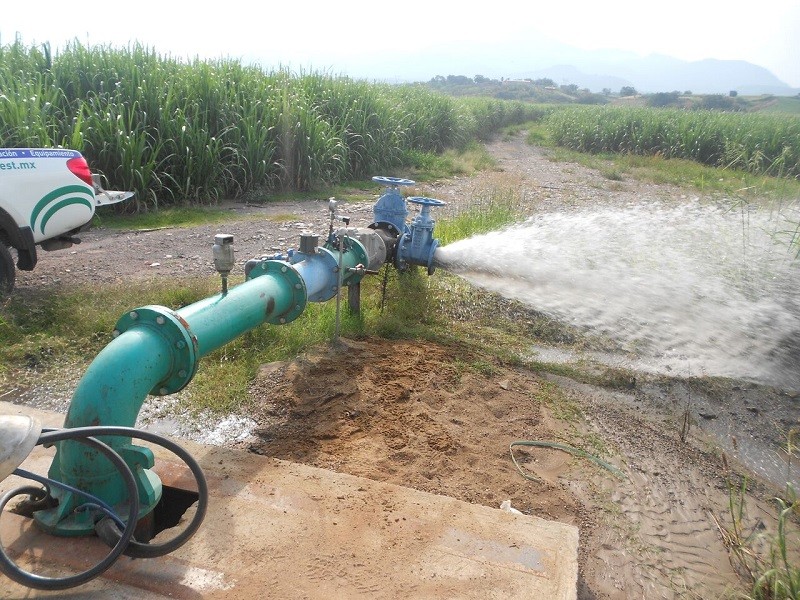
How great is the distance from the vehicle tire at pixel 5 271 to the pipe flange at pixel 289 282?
2747 mm

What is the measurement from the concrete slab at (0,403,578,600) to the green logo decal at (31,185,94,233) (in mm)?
3041

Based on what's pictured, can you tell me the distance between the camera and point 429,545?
2.21 metres

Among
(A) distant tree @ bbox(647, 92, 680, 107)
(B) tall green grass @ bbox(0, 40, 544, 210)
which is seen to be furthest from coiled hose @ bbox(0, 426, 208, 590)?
(A) distant tree @ bbox(647, 92, 680, 107)

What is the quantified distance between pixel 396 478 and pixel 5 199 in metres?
3.89

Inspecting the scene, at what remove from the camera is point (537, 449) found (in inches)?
135

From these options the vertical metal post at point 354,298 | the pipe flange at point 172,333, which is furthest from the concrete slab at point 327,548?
the vertical metal post at point 354,298

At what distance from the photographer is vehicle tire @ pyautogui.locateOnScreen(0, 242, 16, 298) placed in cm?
481

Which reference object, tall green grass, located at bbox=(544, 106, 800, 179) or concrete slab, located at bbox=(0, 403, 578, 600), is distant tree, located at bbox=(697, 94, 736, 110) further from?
concrete slab, located at bbox=(0, 403, 578, 600)

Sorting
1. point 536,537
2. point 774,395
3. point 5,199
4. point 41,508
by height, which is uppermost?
point 5,199

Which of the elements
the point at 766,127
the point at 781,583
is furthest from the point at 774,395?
the point at 766,127

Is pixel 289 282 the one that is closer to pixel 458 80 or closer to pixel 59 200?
pixel 59 200

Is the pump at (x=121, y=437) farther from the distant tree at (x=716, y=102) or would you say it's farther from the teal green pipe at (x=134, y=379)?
the distant tree at (x=716, y=102)

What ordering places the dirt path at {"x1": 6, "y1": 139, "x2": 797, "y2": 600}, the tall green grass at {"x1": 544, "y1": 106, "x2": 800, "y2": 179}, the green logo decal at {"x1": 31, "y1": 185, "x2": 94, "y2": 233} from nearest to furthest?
1. the dirt path at {"x1": 6, "y1": 139, "x2": 797, "y2": 600}
2. the green logo decal at {"x1": 31, "y1": 185, "x2": 94, "y2": 233}
3. the tall green grass at {"x1": 544, "y1": 106, "x2": 800, "y2": 179}

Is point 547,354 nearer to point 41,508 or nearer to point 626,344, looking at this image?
point 626,344
